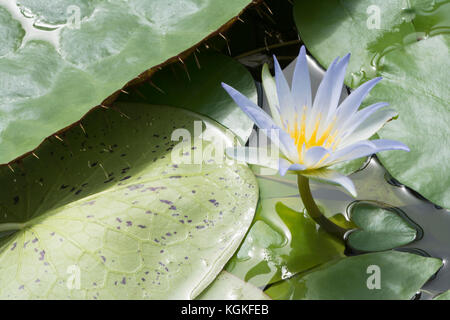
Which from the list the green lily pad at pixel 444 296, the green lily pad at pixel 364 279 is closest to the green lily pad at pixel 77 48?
the green lily pad at pixel 364 279


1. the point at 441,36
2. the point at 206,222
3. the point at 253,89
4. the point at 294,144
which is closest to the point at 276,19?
the point at 253,89

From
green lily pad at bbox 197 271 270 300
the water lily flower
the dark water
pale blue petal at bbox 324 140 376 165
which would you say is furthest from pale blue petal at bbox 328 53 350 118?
green lily pad at bbox 197 271 270 300

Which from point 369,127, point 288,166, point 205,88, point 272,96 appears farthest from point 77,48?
point 369,127

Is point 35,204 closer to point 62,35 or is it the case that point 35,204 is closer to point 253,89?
point 62,35

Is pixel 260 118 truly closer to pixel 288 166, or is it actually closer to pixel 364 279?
pixel 288 166

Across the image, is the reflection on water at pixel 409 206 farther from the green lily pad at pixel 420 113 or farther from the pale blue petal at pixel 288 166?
the pale blue petal at pixel 288 166

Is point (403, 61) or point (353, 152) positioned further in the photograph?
point (403, 61)
